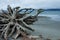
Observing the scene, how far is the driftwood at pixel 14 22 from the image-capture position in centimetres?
575

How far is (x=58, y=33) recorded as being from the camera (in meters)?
5.92

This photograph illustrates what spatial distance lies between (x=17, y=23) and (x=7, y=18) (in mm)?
366

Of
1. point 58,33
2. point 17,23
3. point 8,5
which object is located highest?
point 8,5

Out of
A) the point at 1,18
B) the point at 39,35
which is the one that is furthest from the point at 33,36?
the point at 1,18

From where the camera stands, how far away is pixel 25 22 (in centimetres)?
615

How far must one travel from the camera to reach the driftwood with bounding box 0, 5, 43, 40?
575 cm

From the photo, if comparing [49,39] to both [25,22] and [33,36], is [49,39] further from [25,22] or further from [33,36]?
[25,22]

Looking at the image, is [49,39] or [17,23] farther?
[17,23]

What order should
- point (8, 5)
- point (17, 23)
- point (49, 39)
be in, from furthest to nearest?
point (8, 5) < point (17, 23) < point (49, 39)

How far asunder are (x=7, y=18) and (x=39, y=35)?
1.02 meters

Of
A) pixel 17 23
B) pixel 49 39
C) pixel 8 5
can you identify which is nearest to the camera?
pixel 49 39

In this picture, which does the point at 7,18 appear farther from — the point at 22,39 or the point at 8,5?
the point at 22,39

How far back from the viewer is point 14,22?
5914 millimetres

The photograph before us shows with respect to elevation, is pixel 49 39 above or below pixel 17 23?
below
